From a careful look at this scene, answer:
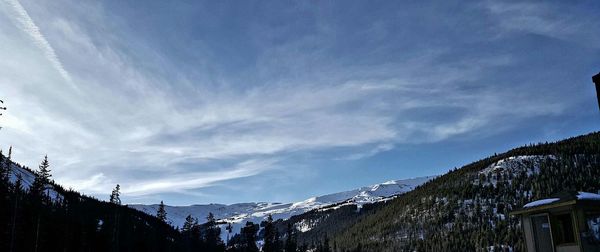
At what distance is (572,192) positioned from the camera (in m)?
22.3

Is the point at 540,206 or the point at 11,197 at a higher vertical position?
the point at 11,197

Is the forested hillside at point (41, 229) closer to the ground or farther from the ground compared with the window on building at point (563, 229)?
farther from the ground

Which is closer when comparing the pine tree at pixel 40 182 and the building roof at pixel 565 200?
the building roof at pixel 565 200

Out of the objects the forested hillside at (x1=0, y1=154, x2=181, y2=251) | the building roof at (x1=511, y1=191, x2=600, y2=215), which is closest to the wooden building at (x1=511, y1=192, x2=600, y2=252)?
the building roof at (x1=511, y1=191, x2=600, y2=215)

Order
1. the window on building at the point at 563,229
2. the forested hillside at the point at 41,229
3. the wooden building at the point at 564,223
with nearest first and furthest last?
1. the wooden building at the point at 564,223
2. the window on building at the point at 563,229
3. the forested hillside at the point at 41,229

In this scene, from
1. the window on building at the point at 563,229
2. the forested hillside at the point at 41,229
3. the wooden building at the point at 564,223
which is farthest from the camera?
the forested hillside at the point at 41,229

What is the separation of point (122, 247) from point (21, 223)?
164 ft

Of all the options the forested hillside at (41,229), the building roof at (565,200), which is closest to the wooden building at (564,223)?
the building roof at (565,200)

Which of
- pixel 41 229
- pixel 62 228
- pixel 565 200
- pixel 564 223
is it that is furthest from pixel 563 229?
pixel 62 228

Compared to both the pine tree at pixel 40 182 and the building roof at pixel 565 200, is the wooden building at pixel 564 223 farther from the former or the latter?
the pine tree at pixel 40 182

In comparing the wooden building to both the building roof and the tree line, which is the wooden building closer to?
the building roof

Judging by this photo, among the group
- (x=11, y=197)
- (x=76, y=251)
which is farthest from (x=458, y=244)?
(x=11, y=197)

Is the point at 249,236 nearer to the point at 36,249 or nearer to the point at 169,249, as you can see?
the point at 169,249

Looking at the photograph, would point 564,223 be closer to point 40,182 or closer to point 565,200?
point 565,200
